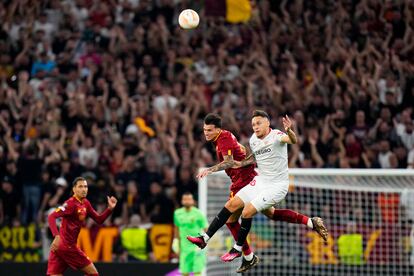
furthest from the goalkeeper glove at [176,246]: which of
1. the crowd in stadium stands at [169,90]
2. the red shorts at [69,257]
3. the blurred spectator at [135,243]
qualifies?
the red shorts at [69,257]

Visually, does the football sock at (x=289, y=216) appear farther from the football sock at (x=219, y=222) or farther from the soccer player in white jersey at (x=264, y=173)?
the football sock at (x=219, y=222)

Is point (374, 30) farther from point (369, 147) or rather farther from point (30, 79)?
point (30, 79)

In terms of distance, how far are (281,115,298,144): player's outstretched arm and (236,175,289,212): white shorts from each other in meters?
0.60

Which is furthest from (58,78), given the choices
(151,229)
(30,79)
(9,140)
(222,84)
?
(151,229)

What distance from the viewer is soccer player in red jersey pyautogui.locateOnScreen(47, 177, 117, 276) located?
14258 millimetres

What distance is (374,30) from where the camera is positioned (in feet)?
71.9

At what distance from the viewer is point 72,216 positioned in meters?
14.4

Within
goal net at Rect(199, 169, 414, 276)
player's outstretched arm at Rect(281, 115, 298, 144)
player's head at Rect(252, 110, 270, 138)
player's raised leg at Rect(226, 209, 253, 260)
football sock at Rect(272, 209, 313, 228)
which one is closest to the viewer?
player's outstretched arm at Rect(281, 115, 298, 144)

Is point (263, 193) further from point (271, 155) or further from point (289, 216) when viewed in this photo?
point (289, 216)

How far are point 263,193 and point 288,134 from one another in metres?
0.91

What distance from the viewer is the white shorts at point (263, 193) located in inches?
486

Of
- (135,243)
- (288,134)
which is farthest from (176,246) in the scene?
(288,134)

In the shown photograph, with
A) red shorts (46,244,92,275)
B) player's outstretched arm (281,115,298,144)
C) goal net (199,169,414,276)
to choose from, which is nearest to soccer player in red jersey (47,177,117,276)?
red shorts (46,244,92,275)

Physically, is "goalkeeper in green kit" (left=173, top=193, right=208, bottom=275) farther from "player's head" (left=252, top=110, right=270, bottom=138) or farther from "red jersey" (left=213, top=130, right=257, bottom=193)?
"player's head" (left=252, top=110, right=270, bottom=138)
